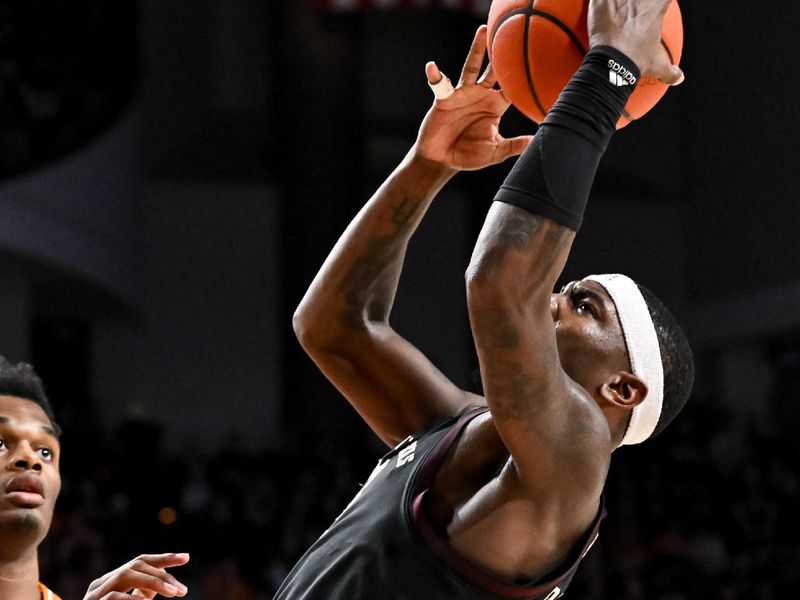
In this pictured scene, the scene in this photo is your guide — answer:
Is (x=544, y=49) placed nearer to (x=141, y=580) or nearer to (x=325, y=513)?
(x=141, y=580)

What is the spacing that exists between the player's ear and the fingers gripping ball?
0.52 m

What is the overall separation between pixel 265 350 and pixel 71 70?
3.53 meters

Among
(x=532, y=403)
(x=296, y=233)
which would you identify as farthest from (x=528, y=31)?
(x=296, y=233)

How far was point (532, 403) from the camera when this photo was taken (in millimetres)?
2318

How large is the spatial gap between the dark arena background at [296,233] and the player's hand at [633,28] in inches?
286

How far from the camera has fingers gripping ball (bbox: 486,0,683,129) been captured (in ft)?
8.80

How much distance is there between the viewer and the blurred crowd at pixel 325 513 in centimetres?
775

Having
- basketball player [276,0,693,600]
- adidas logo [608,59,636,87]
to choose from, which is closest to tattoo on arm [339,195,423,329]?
basketball player [276,0,693,600]

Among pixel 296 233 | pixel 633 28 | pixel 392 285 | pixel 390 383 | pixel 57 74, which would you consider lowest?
pixel 296 233

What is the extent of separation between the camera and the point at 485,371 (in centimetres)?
233

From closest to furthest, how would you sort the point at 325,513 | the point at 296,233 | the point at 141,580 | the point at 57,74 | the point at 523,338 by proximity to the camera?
the point at 523,338 < the point at 141,580 < the point at 325,513 < the point at 57,74 < the point at 296,233

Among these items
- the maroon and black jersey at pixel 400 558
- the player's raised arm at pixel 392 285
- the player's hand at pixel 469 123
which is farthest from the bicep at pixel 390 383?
the player's hand at pixel 469 123

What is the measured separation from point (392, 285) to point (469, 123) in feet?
1.40

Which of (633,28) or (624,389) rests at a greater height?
(633,28)
